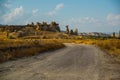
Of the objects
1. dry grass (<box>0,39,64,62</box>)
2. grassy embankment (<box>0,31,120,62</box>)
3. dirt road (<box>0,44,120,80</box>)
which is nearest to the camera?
dirt road (<box>0,44,120,80</box>)

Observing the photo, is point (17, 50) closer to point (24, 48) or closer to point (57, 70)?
point (24, 48)

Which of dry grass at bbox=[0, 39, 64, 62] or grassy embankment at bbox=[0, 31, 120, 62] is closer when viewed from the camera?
dry grass at bbox=[0, 39, 64, 62]

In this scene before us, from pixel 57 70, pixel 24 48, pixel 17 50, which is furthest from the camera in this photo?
pixel 24 48

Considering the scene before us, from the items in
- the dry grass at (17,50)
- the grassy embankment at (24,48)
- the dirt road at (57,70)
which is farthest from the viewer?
the grassy embankment at (24,48)

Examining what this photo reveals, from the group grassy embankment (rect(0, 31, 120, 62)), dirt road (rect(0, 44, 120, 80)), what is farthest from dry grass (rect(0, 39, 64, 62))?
dirt road (rect(0, 44, 120, 80))

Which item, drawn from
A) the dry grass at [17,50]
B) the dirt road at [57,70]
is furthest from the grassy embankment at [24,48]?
the dirt road at [57,70]

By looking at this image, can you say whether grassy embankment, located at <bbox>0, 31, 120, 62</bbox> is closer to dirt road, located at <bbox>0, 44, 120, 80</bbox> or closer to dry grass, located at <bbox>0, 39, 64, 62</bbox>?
dry grass, located at <bbox>0, 39, 64, 62</bbox>

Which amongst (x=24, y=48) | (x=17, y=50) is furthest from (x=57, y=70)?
(x=24, y=48)

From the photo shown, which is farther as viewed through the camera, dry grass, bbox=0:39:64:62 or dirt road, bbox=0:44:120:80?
dry grass, bbox=0:39:64:62

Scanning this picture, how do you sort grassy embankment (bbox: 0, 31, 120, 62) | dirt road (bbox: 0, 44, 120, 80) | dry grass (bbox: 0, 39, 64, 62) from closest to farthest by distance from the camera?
dirt road (bbox: 0, 44, 120, 80) → dry grass (bbox: 0, 39, 64, 62) → grassy embankment (bbox: 0, 31, 120, 62)

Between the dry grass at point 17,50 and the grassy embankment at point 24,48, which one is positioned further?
the grassy embankment at point 24,48

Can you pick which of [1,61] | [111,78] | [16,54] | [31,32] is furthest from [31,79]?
[31,32]

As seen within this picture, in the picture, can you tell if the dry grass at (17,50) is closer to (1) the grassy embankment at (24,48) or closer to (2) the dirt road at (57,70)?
(1) the grassy embankment at (24,48)

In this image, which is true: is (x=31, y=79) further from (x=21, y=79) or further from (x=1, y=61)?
(x=1, y=61)
